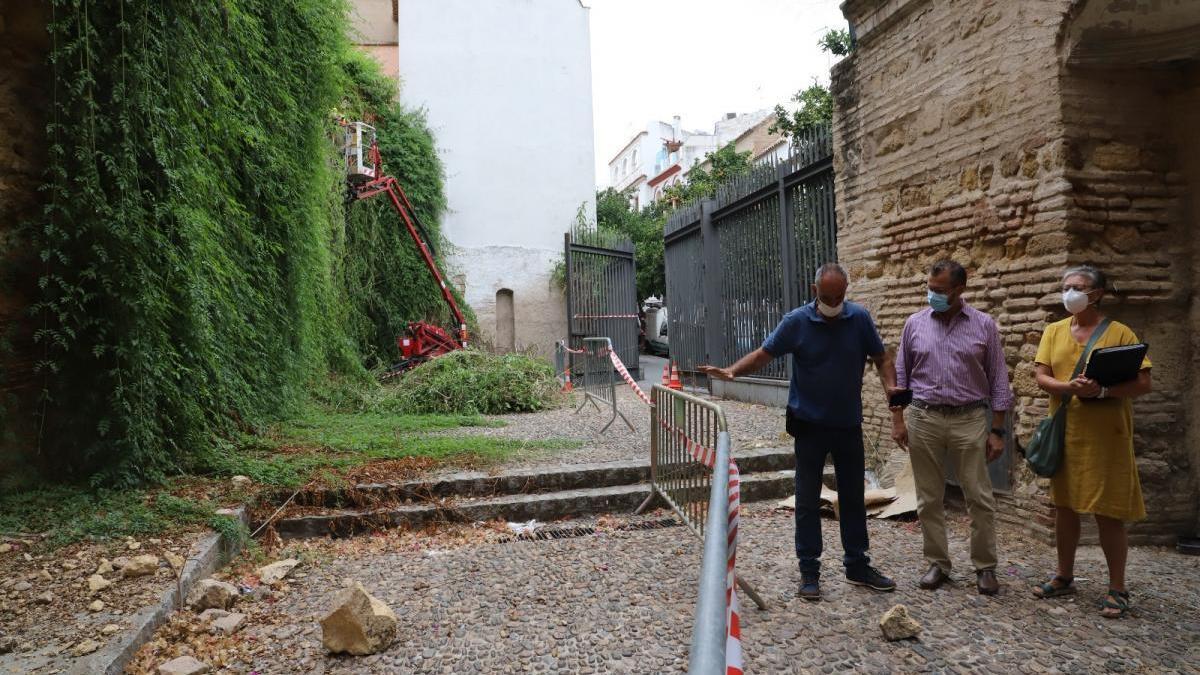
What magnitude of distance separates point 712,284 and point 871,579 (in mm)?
8101

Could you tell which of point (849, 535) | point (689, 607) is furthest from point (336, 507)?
point (849, 535)

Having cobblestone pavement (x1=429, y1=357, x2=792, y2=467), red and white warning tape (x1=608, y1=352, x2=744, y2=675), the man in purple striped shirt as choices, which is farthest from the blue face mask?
cobblestone pavement (x1=429, y1=357, x2=792, y2=467)

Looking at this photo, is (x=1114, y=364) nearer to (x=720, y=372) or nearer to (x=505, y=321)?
(x=720, y=372)

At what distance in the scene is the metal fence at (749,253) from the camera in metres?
8.30

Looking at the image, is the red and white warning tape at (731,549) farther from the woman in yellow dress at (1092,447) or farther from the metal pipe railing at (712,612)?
the woman in yellow dress at (1092,447)

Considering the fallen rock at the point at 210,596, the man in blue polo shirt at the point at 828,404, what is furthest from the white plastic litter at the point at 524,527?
the man in blue polo shirt at the point at 828,404

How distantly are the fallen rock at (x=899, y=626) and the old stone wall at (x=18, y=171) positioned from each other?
5367 millimetres

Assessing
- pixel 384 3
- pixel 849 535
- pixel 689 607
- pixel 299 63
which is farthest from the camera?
pixel 384 3

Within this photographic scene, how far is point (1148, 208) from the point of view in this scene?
4.54 metres

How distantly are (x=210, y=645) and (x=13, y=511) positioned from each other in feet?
6.53

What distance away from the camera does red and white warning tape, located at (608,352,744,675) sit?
4.79 ft

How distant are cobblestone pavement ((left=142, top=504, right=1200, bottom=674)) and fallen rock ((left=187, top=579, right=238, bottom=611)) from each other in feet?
0.68

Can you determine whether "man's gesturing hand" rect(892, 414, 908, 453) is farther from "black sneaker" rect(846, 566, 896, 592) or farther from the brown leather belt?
"black sneaker" rect(846, 566, 896, 592)

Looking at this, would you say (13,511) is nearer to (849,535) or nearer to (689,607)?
(689,607)
